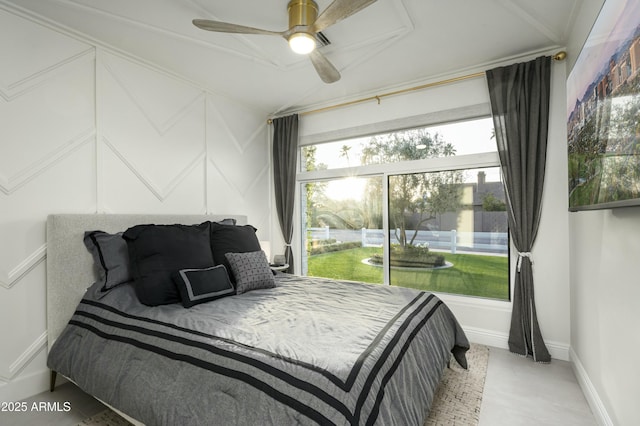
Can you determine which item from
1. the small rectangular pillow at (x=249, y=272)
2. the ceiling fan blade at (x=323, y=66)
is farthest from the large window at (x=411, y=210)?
the small rectangular pillow at (x=249, y=272)

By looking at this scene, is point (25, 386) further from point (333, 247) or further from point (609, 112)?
point (609, 112)

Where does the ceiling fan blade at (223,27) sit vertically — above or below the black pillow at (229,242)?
above

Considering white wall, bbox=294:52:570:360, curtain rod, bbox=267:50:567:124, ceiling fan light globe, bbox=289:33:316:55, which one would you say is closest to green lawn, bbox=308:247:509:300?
white wall, bbox=294:52:570:360

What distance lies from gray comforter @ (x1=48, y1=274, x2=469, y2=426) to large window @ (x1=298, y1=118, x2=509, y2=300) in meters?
1.10

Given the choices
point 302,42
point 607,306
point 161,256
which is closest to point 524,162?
point 607,306

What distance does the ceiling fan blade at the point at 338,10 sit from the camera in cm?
164

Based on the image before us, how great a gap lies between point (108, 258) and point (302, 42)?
2.07m

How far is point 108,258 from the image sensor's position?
222 cm

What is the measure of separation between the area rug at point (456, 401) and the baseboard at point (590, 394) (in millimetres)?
596

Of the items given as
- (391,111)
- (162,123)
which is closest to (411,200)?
(391,111)

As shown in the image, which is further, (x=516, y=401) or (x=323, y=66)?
(x=323, y=66)

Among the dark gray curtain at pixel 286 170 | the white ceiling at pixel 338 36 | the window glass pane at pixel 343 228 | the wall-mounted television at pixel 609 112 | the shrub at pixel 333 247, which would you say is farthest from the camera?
the dark gray curtain at pixel 286 170

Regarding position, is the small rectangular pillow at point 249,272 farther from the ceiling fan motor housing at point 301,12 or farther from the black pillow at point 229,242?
the ceiling fan motor housing at point 301,12

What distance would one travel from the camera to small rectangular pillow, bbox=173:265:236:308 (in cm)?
203
